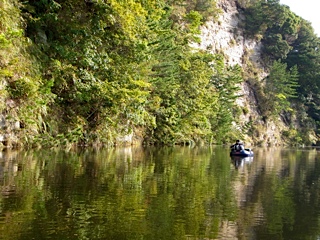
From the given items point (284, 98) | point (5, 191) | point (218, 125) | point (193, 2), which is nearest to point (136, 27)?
point (5, 191)

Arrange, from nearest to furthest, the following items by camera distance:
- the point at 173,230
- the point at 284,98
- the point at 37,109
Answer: the point at 173,230
the point at 37,109
the point at 284,98

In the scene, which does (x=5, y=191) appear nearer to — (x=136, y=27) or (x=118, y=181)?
(x=118, y=181)

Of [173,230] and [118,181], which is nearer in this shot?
[173,230]

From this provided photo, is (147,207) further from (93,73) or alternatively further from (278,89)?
(278,89)

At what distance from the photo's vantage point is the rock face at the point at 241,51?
61.1 m

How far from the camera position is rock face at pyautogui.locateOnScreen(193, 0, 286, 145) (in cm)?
6109

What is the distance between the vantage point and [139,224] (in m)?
5.79

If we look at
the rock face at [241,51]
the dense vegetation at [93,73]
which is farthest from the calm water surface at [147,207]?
the rock face at [241,51]

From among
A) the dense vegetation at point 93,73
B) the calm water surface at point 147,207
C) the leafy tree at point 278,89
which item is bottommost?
the calm water surface at point 147,207

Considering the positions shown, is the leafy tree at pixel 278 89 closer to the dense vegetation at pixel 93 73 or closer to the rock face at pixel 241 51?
the rock face at pixel 241 51

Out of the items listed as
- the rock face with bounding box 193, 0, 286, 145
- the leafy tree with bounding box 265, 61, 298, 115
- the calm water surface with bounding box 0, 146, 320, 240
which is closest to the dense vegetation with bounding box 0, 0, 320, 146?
the calm water surface with bounding box 0, 146, 320, 240

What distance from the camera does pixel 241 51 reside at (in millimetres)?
67688

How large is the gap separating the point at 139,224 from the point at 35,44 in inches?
620

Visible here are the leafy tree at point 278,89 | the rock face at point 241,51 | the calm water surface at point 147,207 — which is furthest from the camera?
the leafy tree at point 278,89
